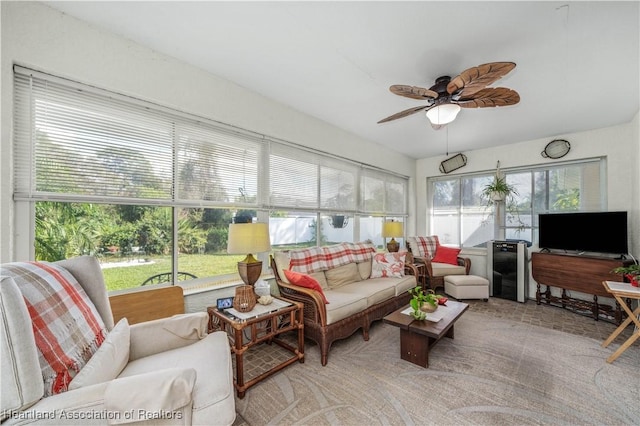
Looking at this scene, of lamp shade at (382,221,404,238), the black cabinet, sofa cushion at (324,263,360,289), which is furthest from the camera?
lamp shade at (382,221,404,238)

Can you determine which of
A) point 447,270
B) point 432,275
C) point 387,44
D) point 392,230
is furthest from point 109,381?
point 447,270

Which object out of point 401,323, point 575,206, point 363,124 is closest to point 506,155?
point 575,206

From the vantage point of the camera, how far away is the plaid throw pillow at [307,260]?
9.61 feet

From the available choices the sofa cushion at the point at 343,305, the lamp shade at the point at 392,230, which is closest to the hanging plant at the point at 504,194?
the lamp shade at the point at 392,230

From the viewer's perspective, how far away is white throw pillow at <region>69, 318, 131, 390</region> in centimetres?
106

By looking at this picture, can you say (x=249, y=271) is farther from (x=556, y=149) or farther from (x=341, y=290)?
(x=556, y=149)

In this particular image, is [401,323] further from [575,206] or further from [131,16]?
[575,206]

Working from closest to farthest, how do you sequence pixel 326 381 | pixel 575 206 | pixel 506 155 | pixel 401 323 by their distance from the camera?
pixel 326 381, pixel 401 323, pixel 575 206, pixel 506 155

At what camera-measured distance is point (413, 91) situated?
6.50 ft

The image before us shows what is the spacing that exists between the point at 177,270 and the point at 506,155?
546cm

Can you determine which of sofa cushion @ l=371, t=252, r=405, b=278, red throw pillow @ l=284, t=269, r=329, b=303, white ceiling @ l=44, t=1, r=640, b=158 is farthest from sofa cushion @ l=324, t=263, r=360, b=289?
white ceiling @ l=44, t=1, r=640, b=158

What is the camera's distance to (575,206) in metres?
4.01

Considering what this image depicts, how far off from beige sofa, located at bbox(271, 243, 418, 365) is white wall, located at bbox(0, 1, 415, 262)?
162 cm

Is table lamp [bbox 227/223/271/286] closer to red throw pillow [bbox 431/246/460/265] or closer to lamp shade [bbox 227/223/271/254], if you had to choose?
lamp shade [bbox 227/223/271/254]
